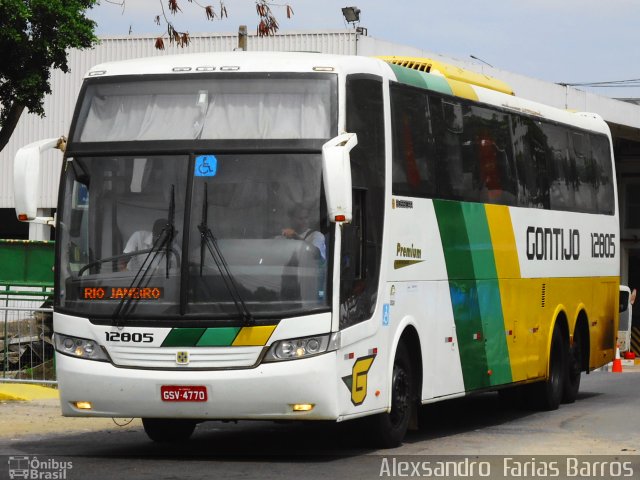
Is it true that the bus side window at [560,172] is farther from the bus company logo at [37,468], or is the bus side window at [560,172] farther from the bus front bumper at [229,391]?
the bus company logo at [37,468]

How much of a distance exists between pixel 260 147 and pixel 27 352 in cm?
836

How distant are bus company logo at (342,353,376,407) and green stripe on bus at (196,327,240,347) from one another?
987mm

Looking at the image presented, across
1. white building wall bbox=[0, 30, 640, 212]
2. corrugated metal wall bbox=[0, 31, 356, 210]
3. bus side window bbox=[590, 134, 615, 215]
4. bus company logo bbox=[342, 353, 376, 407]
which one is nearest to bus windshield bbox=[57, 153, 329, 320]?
bus company logo bbox=[342, 353, 376, 407]

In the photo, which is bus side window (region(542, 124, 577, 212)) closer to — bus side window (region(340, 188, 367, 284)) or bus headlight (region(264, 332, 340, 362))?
bus side window (region(340, 188, 367, 284))

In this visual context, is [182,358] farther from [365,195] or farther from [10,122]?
[10,122]

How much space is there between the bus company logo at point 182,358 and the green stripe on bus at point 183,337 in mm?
64

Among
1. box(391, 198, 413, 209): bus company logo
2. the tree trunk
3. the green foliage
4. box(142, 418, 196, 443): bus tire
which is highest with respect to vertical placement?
the green foliage

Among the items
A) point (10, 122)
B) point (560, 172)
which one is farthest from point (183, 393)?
point (10, 122)

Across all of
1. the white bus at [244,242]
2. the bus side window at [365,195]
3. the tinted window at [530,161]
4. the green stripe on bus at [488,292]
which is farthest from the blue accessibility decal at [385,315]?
the tinted window at [530,161]

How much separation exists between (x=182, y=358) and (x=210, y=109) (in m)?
2.13

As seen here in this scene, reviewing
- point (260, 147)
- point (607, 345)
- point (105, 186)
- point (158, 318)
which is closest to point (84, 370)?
point (158, 318)

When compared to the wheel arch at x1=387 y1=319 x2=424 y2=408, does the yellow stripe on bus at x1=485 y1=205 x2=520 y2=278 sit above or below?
above

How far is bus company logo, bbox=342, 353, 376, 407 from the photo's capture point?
1155cm

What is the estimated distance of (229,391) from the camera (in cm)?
1113
